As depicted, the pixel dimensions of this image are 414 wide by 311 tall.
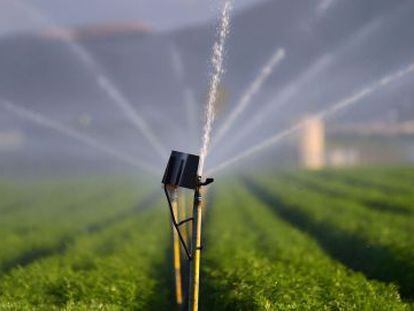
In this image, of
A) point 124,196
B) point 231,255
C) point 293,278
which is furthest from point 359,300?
point 124,196

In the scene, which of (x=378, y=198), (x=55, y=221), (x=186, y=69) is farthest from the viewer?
(x=186, y=69)

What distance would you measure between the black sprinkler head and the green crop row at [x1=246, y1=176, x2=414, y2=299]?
17.0ft

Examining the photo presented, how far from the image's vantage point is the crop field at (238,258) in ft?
33.9

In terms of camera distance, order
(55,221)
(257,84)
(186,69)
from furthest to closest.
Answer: (186,69), (257,84), (55,221)

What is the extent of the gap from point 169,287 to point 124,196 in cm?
2458

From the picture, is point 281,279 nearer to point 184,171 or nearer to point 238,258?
point 238,258

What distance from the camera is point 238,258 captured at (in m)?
13.1

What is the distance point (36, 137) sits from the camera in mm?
98688

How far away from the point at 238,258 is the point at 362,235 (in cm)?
424

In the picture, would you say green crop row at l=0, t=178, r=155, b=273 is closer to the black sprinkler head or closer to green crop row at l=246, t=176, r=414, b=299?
green crop row at l=246, t=176, r=414, b=299

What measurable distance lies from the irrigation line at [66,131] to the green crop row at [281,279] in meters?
60.3

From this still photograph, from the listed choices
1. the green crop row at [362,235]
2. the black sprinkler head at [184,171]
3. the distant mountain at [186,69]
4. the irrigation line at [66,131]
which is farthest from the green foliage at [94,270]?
the irrigation line at [66,131]

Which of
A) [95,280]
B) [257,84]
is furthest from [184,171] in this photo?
[257,84]

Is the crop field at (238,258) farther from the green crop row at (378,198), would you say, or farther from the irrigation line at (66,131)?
the irrigation line at (66,131)
